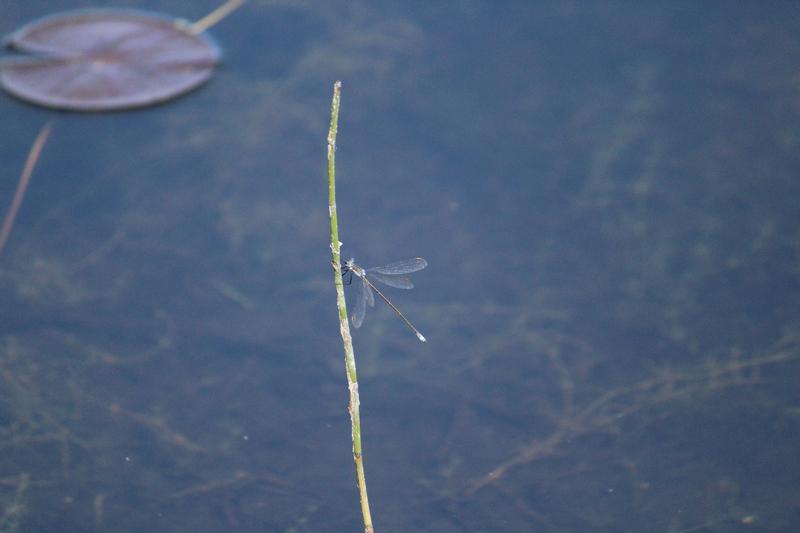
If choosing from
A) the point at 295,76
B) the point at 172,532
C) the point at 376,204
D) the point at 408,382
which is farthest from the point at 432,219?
the point at 172,532

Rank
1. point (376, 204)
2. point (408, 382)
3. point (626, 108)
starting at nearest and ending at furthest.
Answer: point (408, 382) → point (376, 204) → point (626, 108)

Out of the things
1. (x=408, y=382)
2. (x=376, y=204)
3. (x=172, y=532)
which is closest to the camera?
(x=172, y=532)

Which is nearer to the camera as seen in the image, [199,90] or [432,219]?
[432,219]

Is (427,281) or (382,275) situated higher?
(427,281)

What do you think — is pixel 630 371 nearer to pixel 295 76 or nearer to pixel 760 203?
pixel 760 203

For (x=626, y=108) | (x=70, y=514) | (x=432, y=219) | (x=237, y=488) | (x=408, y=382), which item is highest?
(x=626, y=108)

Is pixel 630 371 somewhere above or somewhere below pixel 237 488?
above

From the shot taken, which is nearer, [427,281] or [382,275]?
[382,275]

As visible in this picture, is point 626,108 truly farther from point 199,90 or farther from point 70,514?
point 70,514
